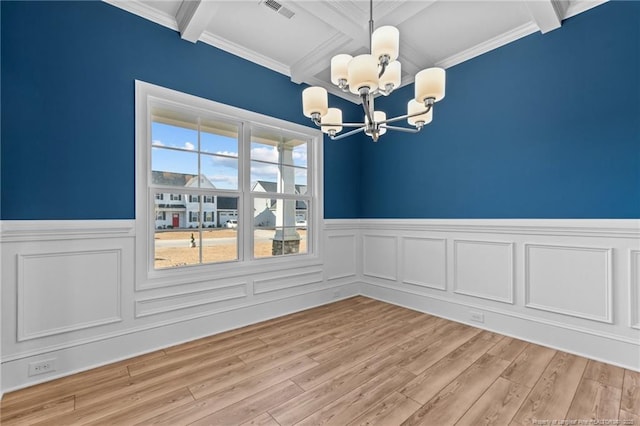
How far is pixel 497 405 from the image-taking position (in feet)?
5.98

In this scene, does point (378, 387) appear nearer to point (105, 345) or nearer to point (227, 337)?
point (227, 337)

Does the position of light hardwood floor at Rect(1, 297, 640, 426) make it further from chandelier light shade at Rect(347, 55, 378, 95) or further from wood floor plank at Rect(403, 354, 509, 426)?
chandelier light shade at Rect(347, 55, 378, 95)

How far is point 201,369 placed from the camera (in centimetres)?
224

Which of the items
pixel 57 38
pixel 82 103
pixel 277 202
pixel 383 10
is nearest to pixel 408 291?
pixel 277 202

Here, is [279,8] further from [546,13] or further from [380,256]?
[380,256]

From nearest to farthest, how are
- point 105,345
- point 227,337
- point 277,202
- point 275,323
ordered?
point 105,345 < point 227,337 < point 275,323 < point 277,202

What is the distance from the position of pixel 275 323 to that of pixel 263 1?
10.3 ft

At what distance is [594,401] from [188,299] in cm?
320

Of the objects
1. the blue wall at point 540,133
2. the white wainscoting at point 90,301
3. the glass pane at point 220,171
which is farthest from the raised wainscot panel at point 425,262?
the glass pane at point 220,171

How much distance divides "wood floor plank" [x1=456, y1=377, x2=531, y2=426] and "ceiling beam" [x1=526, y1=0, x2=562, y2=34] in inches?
117

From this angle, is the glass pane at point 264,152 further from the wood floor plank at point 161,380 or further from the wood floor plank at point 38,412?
the wood floor plank at point 38,412

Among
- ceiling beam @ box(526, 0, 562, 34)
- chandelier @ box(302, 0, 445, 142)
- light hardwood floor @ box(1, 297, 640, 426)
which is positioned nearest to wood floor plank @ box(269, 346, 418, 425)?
light hardwood floor @ box(1, 297, 640, 426)

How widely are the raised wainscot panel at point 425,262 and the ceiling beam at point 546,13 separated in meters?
2.26

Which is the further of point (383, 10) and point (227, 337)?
point (227, 337)
